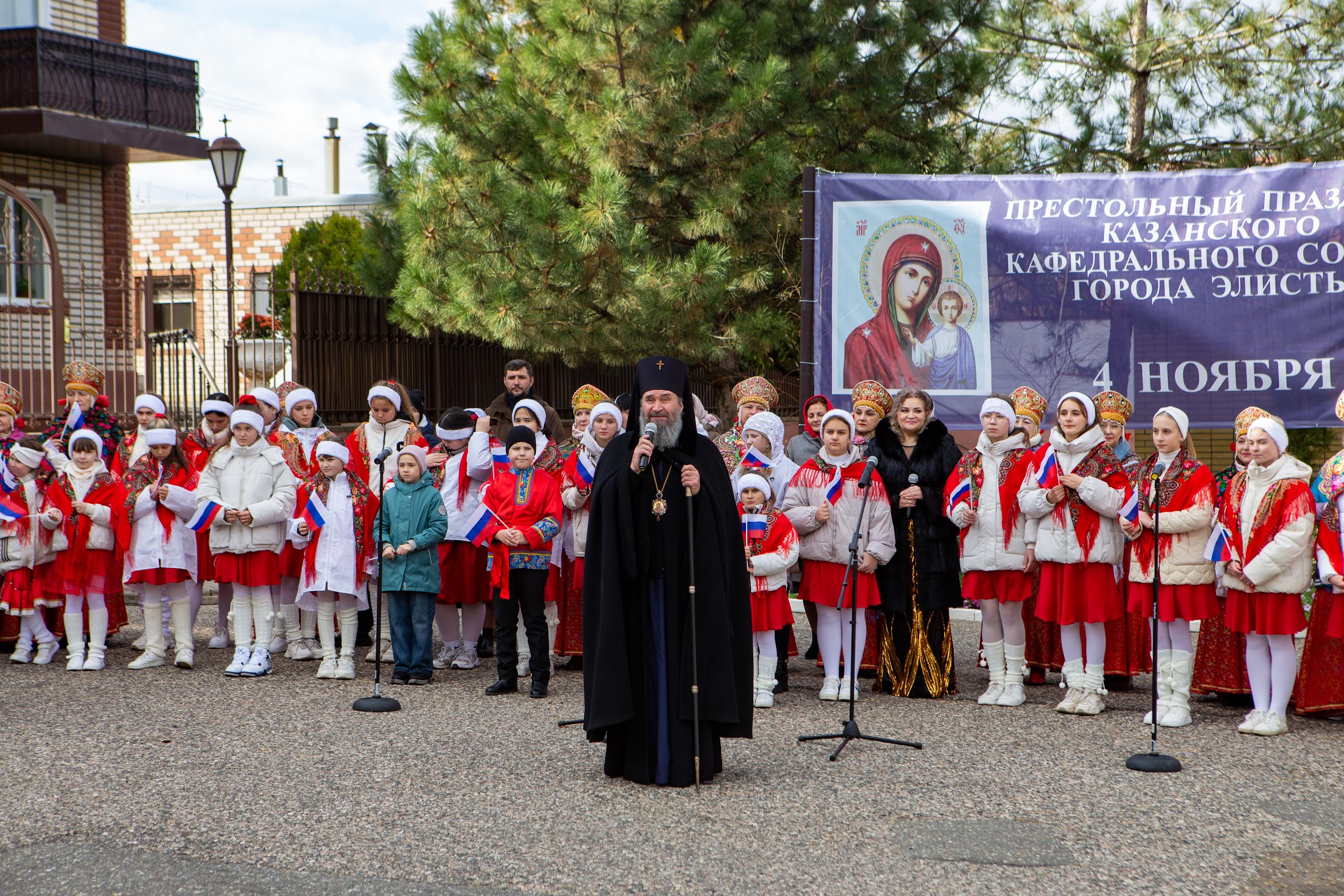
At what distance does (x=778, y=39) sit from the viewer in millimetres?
13156

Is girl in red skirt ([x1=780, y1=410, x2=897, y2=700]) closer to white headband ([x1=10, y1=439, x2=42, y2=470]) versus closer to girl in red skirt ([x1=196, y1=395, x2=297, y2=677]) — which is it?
girl in red skirt ([x1=196, y1=395, x2=297, y2=677])

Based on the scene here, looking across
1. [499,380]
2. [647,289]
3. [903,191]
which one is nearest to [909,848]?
[903,191]

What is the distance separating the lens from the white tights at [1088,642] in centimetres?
739

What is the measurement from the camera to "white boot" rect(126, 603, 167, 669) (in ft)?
28.5

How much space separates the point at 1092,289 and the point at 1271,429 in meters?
2.62

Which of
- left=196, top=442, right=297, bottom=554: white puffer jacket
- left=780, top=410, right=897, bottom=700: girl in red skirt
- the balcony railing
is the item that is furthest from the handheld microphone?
the balcony railing

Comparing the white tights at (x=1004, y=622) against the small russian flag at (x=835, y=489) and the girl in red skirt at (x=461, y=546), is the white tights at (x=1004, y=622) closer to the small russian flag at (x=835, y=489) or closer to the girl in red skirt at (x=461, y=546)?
the small russian flag at (x=835, y=489)

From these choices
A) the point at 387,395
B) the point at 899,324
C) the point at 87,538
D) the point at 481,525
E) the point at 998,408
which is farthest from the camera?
the point at 899,324

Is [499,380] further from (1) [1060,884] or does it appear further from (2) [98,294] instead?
(1) [1060,884]

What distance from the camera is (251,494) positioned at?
8.48m

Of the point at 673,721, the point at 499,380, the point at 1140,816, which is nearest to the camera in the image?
the point at 1140,816

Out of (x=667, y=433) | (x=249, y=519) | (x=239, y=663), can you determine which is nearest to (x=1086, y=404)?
(x=667, y=433)

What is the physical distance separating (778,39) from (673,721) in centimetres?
916

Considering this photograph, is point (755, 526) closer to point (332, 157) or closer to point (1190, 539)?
point (1190, 539)
